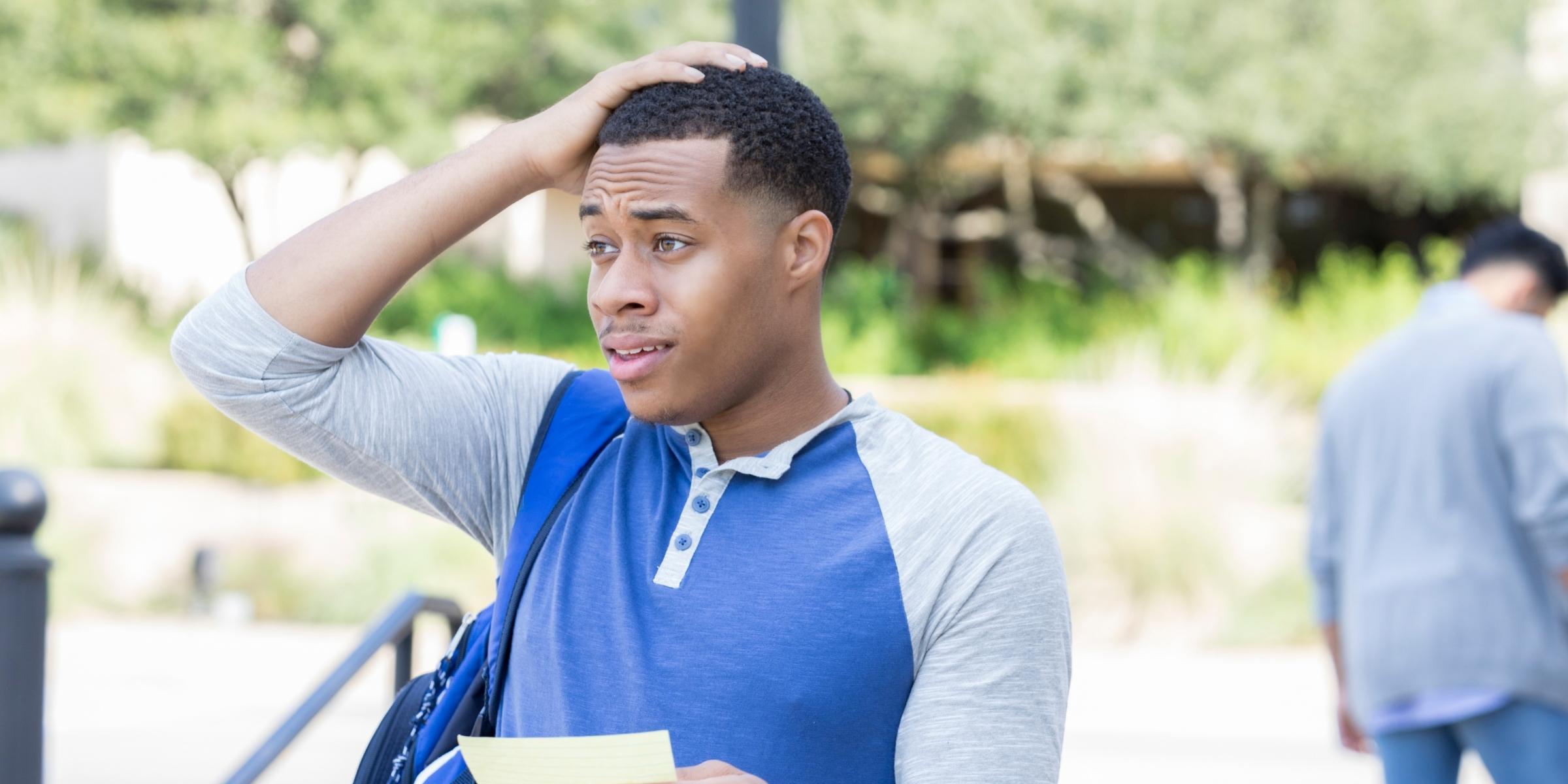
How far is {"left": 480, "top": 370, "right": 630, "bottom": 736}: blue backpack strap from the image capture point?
1.84 meters

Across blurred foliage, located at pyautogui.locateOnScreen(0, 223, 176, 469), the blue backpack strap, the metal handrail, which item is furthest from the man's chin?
blurred foliage, located at pyautogui.locateOnScreen(0, 223, 176, 469)

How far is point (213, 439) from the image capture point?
36.3 ft

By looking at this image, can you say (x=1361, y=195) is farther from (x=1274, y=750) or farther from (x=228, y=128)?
(x=1274, y=750)

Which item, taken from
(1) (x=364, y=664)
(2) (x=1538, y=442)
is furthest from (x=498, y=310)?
(2) (x=1538, y=442)

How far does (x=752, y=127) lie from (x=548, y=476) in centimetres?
48

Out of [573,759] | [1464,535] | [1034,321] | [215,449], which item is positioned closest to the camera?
[573,759]

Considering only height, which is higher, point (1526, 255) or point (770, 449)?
point (1526, 255)

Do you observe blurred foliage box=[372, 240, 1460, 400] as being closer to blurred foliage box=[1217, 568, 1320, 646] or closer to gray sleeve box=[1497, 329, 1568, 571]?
blurred foliage box=[1217, 568, 1320, 646]

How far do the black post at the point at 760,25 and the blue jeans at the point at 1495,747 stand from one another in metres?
2.28

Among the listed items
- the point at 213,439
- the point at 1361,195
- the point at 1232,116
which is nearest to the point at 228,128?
the point at 213,439

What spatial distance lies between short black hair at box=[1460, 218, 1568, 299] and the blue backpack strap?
9.17ft

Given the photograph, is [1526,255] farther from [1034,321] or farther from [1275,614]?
[1034,321]

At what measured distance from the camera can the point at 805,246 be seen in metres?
1.83

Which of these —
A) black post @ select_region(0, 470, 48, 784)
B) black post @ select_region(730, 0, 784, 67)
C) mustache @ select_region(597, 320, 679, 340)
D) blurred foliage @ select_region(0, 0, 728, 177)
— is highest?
blurred foliage @ select_region(0, 0, 728, 177)
